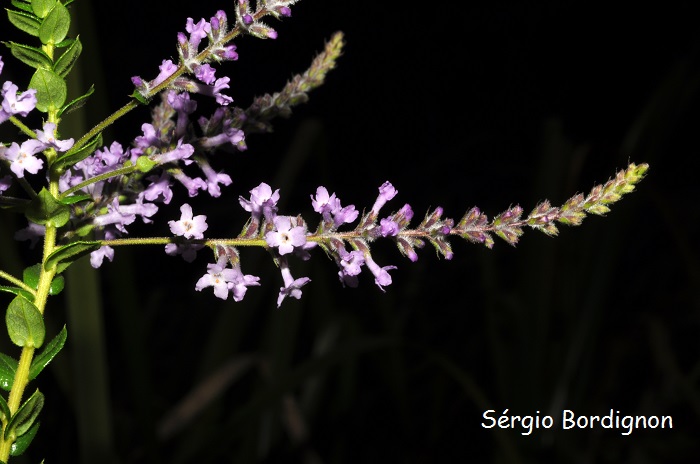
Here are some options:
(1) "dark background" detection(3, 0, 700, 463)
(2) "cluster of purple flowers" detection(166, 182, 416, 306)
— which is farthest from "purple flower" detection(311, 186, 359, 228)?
(1) "dark background" detection(3, 0, 700, 463)

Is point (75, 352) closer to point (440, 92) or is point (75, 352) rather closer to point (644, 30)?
point (440, 92)

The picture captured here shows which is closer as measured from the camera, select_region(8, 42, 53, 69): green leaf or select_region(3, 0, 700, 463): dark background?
select_region(8, 42, 53, 69): green leaf

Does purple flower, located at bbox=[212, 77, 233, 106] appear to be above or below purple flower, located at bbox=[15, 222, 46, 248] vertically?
above

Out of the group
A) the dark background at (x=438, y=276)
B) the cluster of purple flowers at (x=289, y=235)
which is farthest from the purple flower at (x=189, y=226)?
the dark background at (x=438, y=276)

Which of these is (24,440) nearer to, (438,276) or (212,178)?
(212,178)

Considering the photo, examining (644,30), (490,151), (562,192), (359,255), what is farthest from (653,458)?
(359,255)

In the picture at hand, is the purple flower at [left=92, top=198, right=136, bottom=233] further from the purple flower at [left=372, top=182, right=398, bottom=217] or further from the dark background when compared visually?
the dark background

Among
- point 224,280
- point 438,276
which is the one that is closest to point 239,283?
point 224,280
